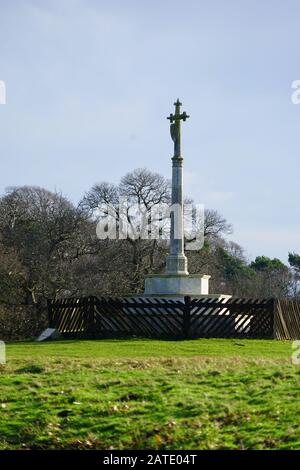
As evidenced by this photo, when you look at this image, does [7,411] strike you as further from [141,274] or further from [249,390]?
[141,274]

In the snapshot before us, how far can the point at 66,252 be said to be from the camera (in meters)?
Result: 48.9

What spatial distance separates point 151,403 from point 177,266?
728 inches

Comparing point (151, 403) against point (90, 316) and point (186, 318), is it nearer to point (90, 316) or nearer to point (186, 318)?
point (186, 318)

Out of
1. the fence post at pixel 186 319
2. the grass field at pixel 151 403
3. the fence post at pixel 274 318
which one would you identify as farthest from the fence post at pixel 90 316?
the grass field at pixel 151 403

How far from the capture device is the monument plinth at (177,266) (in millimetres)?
31688

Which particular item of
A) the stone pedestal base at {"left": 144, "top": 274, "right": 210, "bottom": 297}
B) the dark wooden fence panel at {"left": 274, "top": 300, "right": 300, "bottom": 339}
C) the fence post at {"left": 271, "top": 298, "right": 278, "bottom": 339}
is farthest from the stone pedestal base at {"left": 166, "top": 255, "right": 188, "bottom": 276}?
the fence post at {"left": 271, "top": 298, "right": 278, "bottom": 339}

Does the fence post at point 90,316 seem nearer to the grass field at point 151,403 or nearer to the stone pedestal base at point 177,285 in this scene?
the stone pedestal base at point 177,285

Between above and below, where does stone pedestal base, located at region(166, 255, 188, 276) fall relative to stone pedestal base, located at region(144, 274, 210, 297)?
above

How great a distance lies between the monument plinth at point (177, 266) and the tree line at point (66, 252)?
1265 cm

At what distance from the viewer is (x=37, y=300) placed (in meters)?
44.9

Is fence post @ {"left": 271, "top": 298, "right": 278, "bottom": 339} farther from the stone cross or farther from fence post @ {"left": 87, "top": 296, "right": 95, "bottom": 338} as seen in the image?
fence post @ {"left": 87, "top": 296, "right": 95, "bottom": 338}

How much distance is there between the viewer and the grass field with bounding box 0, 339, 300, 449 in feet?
40.2

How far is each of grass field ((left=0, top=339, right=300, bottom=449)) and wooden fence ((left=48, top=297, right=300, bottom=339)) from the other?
337 inches
